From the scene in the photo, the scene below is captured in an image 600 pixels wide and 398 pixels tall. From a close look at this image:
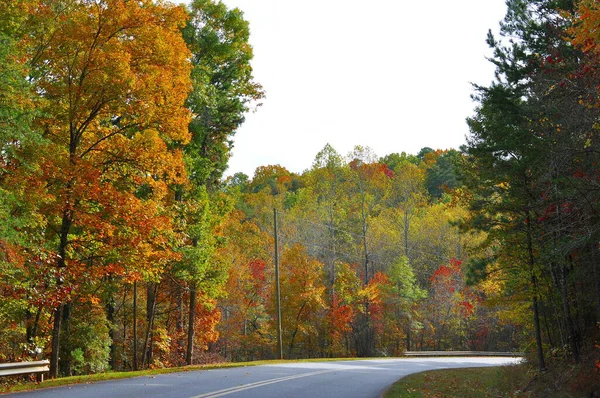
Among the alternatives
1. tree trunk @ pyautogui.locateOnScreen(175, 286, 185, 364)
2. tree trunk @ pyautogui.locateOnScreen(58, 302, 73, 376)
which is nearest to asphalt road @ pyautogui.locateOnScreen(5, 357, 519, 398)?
tree trunk @ pyautogui.locateOnScreen(58, 302, 73, 376)

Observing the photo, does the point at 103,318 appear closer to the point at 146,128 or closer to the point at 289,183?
the point at 146,128

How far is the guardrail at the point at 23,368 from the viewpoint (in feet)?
42.0

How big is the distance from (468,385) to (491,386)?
3.94 ft

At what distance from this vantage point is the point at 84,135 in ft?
54.8

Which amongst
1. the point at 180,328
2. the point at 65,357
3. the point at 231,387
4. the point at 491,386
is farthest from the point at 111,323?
the point at 491,386

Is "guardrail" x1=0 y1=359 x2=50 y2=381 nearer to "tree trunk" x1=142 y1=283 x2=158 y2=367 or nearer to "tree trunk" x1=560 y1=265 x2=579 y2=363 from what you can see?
"tree trunk" x1=142 y1=283 x2=158 y2=367

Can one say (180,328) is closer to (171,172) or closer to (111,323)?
(111,323)

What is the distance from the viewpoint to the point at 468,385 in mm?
17859

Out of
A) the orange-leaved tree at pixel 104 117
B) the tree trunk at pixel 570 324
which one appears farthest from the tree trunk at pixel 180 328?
the tree trunk at pixel 570 324

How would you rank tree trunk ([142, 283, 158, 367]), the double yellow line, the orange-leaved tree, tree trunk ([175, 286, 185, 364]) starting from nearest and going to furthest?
the double yellow line < the orange-leaved tree < tree trunk ([142, 283, 158, 367]) < tree trunk ([175, 286, 185, 364])

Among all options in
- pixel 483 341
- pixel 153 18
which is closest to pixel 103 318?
pixel 153 18

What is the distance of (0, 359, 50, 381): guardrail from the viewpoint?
12.8 metres

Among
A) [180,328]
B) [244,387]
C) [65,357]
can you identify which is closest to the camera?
[244,387]

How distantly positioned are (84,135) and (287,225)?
38074 millimetres
